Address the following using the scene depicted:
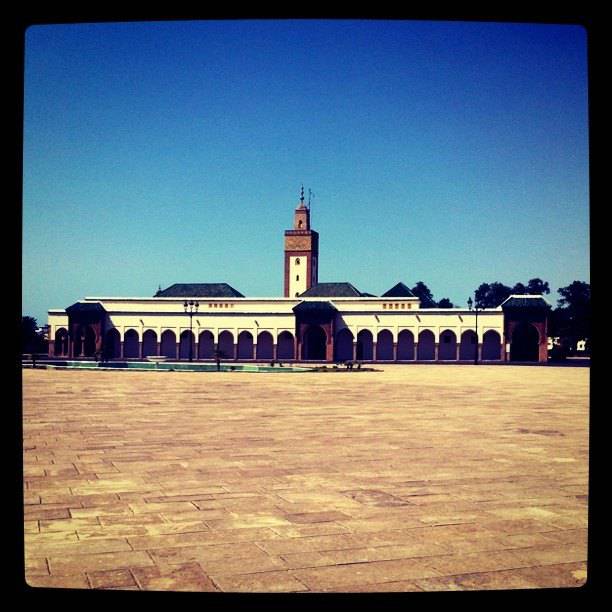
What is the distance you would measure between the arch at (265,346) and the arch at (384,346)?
919cm

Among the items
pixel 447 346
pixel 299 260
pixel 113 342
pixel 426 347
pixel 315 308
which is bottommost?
pixel 426 347

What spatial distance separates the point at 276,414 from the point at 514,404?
6178mm

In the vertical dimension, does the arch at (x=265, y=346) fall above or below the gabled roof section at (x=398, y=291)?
below

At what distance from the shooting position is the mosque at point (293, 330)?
49250mm

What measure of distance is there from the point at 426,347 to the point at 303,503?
47.3 metres

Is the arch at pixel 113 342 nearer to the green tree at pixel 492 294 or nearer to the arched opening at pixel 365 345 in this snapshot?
the arched opening at pixel 365 345

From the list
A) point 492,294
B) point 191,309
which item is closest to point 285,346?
point 191,309

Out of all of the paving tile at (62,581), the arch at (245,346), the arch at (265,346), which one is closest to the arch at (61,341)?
the arch at (245,346)

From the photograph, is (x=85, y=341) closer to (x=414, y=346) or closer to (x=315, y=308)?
(x=315, y=308)

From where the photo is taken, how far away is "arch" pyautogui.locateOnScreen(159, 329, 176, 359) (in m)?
52.4

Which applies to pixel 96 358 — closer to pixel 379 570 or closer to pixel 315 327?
pixel 315 327

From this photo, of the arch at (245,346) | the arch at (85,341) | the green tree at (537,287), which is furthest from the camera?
the green tree at (537,287)

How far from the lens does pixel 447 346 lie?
165 feet
